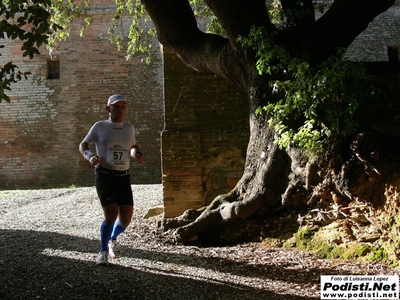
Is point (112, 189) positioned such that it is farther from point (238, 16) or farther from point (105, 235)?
point (238, 16)

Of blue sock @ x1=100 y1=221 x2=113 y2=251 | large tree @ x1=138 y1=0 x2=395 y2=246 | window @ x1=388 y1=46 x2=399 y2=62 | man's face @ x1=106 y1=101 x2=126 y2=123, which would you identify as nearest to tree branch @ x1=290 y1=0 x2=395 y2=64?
large tree @ x1=138 y1=0 x2=395 y2=246

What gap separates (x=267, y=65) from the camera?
5.25 m

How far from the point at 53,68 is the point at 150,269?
45.1 ft

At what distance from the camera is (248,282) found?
4375mm

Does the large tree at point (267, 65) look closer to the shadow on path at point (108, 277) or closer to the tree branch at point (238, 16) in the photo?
the tree branch at point (238, 16)

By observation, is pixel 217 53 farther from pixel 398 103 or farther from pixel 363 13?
pixel 398 103

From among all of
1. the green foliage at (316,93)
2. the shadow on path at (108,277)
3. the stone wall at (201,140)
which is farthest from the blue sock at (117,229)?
the stone wall at (201,140)

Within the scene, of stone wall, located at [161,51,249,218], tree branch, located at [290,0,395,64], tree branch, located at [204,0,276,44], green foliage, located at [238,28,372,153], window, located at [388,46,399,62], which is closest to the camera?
green foliage, located at [238,28,372,153]

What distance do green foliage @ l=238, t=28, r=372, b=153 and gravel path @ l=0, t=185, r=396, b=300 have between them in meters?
1.32

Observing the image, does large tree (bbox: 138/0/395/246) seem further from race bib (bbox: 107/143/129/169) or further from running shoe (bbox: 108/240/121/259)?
race bib (bbox: 107/143/129/169)

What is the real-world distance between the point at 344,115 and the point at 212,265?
6.99 feet

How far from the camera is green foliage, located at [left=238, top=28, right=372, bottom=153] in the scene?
453cm

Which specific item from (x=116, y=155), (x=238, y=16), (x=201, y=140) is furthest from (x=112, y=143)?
(x=201, y=140)

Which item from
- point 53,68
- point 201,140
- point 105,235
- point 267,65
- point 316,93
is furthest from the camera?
point 53,68
